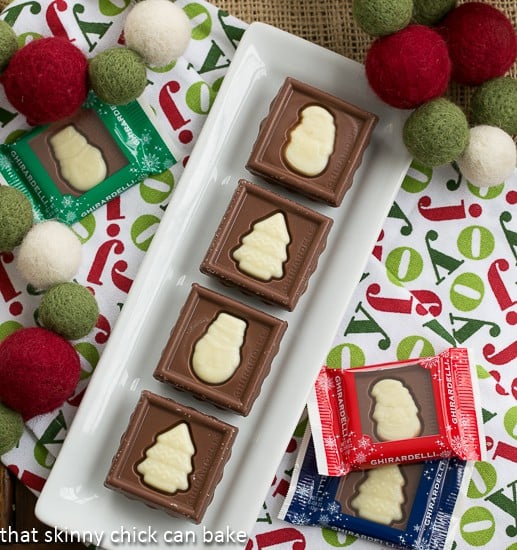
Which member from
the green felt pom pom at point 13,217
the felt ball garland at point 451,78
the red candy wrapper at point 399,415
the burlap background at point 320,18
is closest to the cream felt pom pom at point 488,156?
the felt ball garland at point 451,78

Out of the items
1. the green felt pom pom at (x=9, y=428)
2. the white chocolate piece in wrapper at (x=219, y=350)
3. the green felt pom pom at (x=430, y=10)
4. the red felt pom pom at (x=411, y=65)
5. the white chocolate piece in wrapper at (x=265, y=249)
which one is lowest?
the green felt pom pom at (x=9, y=428)

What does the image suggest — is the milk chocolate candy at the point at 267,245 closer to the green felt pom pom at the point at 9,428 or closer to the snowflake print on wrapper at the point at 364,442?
the snowflake print on wrapper at the point at 364,442

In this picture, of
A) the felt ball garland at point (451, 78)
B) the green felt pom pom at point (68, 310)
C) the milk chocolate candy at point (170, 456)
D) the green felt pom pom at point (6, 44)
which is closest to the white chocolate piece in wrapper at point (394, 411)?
the milk chocolate candy at point (170, 456)

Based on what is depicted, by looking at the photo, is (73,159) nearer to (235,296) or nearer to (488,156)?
(235,296)

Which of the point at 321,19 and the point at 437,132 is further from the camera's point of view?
the point at 321,19

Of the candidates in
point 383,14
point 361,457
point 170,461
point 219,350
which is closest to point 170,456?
point 170,461

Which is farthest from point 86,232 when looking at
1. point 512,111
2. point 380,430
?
point 512,111

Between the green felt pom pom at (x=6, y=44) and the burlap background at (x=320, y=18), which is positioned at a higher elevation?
the burlap background at (x=320, y=18)

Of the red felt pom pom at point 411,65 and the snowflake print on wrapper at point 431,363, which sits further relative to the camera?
the snowflake print on wrapper at point 431,363
